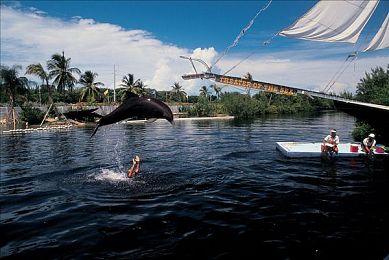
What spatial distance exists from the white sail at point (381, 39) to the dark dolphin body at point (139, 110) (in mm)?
21418

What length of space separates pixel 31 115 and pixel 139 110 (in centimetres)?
5680

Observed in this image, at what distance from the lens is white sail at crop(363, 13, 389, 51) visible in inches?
1027

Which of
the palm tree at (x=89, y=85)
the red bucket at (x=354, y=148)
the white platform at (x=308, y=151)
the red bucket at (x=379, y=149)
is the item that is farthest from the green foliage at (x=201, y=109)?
the red bucket at (x=379, y=149)

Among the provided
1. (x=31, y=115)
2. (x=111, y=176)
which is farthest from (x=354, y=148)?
(x=31, y=115)

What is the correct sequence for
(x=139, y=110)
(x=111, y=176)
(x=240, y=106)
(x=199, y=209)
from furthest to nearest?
(x=240, y=106)
(x=111, y=176)
(x=199, y=209)
(x=139, y=110)

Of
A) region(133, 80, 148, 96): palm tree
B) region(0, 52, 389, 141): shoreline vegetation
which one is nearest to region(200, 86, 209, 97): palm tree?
region(0, 52, 389, 141): shoreline vegetation

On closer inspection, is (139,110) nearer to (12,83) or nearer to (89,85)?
(12,83)

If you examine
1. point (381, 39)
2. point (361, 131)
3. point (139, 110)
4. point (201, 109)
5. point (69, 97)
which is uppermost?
point (381, 39)

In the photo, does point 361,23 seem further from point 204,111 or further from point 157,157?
point 204,111

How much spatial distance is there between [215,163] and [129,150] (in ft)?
34.0

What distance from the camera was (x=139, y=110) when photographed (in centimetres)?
1232

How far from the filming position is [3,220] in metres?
12.6

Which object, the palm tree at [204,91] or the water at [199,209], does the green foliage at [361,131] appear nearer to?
the water at [199,209]

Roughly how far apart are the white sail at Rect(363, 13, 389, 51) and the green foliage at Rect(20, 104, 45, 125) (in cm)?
5532
